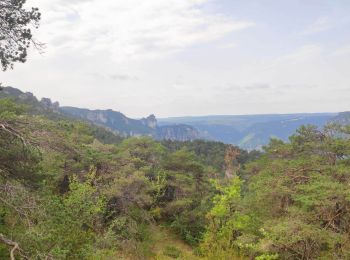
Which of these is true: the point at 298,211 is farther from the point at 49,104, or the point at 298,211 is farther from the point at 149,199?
the point at 49,104

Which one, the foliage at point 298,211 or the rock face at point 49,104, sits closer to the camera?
the foliage at point 298,211

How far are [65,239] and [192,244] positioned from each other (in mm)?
21202

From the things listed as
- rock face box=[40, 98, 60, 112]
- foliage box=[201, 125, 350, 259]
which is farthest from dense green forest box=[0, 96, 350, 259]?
rock face box=[40, 98, 60, 112]

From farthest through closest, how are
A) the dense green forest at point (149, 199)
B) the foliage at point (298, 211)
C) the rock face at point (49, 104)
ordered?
the rock face at point (49, 104) < the foliage at point (298, 211) < the dense green forest at point (149, 199)

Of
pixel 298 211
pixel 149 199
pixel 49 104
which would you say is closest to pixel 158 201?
pixel 149 199

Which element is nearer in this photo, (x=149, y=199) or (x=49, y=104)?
(x=149, y=199)

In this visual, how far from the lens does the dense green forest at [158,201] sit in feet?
33.7

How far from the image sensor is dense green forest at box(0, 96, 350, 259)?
33.7 ft

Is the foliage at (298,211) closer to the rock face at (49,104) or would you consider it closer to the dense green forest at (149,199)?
the dense green forest at (149,199)

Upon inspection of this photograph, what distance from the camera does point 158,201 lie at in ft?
115

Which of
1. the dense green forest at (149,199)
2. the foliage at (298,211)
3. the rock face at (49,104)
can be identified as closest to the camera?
the dense green forest at (149,199)

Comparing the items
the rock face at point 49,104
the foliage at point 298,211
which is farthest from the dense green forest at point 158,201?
the rock face at point 49,104

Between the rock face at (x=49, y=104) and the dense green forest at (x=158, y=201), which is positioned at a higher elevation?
the rock face at (x=49, y=104)

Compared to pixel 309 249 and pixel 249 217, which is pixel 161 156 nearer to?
pixel 249 217
